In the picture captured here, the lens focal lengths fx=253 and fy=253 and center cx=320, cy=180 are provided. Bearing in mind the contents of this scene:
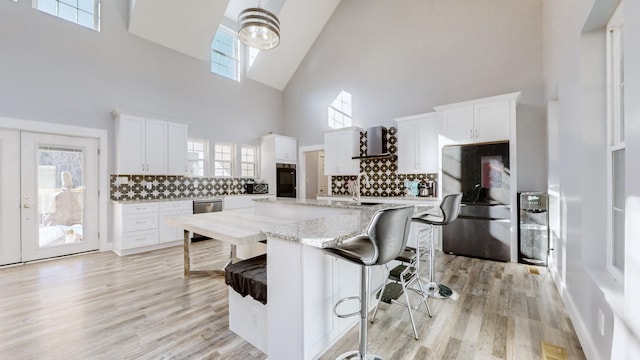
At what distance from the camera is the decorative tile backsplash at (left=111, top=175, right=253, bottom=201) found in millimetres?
4488

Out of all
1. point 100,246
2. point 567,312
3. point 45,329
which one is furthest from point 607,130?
point 100,246

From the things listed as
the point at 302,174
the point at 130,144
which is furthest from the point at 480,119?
the point at 130,144

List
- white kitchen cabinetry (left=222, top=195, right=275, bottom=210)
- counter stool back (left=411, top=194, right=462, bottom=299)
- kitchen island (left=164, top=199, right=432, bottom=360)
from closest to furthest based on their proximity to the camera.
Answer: kitchen island (left=164, top=199, right=432, bottom=360)
counter stool back (left=411, top=194, right=462, bottom=299)
white kitchen cabinetry (left=222, top=195, right=275, bottom=210)

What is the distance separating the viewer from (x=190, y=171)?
17.7 ft

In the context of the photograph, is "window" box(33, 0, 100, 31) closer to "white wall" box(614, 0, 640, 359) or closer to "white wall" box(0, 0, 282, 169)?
"white wall" box(0, 0, 282, 169)

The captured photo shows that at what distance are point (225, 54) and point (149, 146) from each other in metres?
2.88

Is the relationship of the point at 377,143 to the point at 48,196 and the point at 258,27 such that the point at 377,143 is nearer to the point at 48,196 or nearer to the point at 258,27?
the point at 258,27

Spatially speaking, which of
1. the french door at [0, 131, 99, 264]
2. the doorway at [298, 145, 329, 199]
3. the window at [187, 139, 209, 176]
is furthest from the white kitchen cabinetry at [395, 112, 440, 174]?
the french door at [0, 131, 99, 264]

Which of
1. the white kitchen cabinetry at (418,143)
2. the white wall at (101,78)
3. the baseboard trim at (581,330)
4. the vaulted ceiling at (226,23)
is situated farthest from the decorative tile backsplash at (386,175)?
the white wall at (101,78)

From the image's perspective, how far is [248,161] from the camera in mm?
6398

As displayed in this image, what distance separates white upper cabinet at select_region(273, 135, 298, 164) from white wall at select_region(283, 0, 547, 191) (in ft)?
1.01

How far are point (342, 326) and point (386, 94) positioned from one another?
4.58 m

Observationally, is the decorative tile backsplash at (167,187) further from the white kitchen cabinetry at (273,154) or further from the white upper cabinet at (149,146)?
the white kitchen cabinetry at (273,154)

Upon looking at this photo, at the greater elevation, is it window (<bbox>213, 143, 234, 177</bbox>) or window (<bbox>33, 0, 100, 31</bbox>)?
window (<bbox>33, 0, 100, 31</bbox>)
